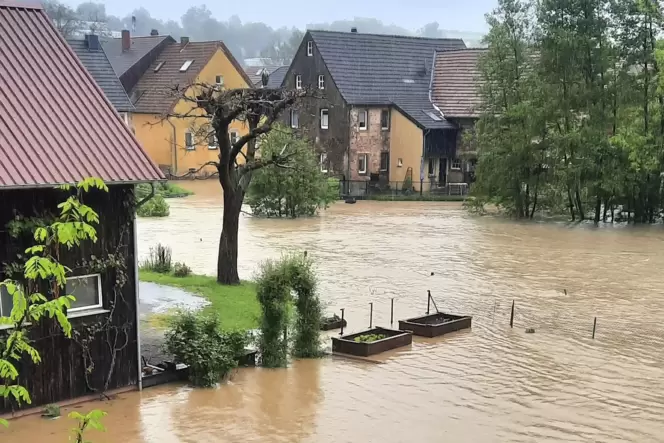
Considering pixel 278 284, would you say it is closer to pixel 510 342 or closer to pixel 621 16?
pixel 510 342

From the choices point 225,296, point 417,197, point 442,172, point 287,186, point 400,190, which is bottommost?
point 225,296

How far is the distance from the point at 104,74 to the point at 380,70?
57.0 ft

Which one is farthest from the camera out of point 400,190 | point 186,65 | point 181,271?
point 186,65

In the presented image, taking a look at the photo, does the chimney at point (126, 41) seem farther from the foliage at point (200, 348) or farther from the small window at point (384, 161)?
the foliage at point (200, 348)

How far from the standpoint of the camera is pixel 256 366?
1493 cm

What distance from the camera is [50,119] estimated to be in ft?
41.0

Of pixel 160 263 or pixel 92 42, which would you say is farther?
pixel 92 42

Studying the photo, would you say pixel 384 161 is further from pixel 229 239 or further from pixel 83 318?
pixel 83 318

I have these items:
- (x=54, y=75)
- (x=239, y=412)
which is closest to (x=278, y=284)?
(x=239, y=412)

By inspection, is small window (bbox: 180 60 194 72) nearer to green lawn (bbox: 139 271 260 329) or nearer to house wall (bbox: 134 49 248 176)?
house wall (bbox: 134 49 248 176)

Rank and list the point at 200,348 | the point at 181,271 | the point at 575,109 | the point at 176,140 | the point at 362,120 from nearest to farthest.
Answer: the point at 200,348 → the point at 181,271 → the point at 575,109 → the point at 362,120 → the point at 176,140

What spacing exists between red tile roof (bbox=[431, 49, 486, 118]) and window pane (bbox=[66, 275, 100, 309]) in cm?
3900

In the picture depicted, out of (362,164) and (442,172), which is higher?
(362,164)

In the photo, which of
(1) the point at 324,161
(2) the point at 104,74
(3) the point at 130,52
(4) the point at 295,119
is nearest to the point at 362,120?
(1) the point at 324,161
